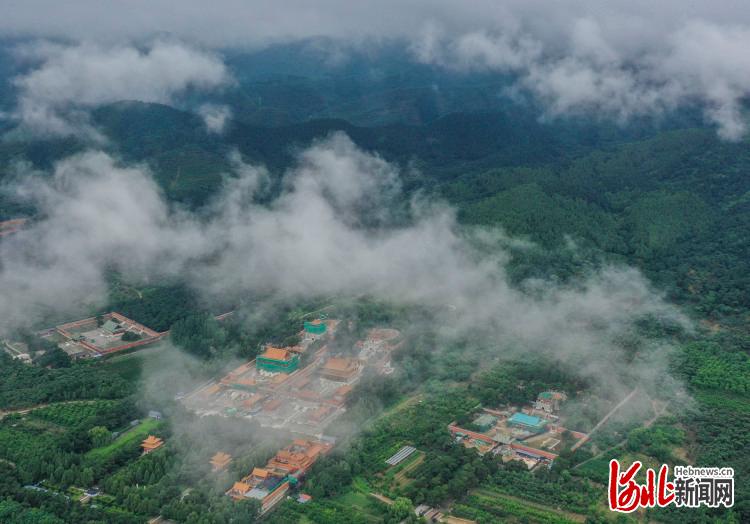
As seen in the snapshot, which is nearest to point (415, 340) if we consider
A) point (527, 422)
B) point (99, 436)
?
point (527, 422)

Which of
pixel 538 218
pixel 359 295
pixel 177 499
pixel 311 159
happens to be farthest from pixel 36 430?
pixel 311 159

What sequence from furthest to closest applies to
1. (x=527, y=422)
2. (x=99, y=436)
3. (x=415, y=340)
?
(x=415, y=340)
(x=527, y=422)
(x=99, y=436)

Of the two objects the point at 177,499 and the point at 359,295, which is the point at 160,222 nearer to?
the point at 359,295

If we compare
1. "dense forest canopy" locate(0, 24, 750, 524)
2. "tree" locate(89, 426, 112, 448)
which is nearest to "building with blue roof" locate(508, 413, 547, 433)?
"dense forest canopy" locate(0, 24, 750, 524)

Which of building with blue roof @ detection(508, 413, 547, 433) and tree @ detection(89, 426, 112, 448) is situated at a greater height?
tree @ detection(89, 426, 112, 448)

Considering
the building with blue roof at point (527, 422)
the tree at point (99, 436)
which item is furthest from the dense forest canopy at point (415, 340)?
the building with blue roof at point (527, 422)

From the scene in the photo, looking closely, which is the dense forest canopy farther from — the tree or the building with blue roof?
the building with blue roof

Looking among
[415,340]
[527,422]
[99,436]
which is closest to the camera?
[99,436]

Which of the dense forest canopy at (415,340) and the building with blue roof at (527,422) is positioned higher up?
the dense forest canopy at (415,340)

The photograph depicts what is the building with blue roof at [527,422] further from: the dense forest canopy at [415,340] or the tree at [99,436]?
the tree at [99,436]

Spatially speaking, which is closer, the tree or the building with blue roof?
the tree

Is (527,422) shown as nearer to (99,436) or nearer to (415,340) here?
(415,340)
